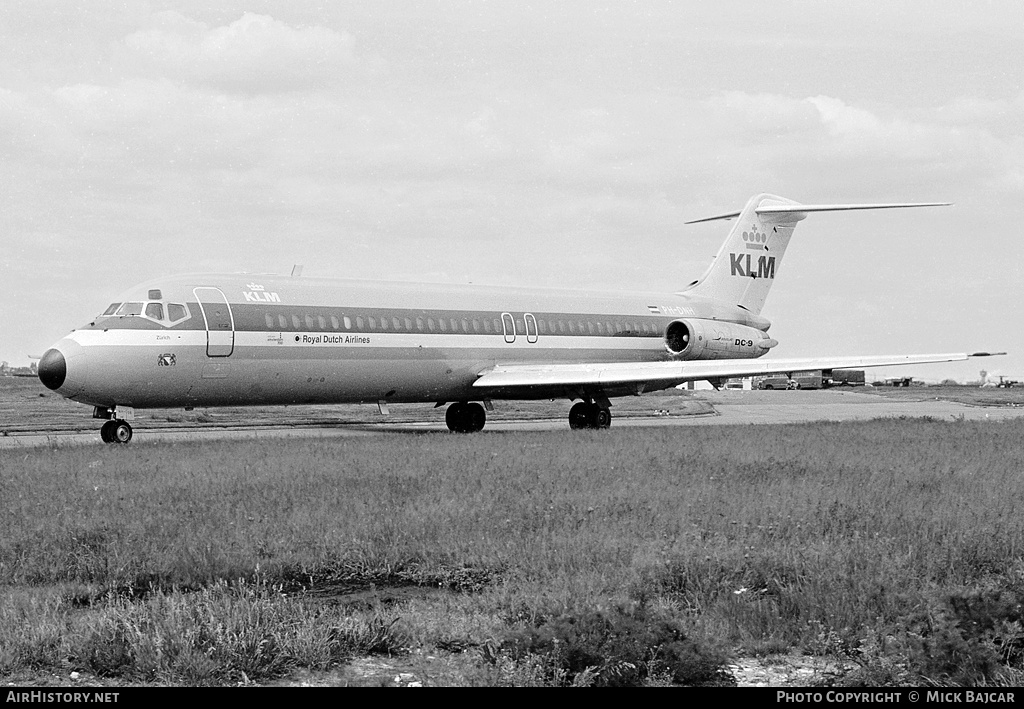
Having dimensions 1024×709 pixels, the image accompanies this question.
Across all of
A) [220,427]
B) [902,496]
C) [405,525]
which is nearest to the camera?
[405,525]

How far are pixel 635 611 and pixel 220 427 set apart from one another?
2453cm

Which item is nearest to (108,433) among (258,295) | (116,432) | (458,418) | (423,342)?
(116,432)

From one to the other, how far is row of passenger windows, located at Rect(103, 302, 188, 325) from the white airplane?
0.03m

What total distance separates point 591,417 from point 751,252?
8442 mm

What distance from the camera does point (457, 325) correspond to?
2597 cm

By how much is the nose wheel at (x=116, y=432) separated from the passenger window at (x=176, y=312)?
2.14 m

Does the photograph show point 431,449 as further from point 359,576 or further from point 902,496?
point 359,576

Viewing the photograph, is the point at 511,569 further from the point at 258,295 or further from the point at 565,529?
the point at 258,295

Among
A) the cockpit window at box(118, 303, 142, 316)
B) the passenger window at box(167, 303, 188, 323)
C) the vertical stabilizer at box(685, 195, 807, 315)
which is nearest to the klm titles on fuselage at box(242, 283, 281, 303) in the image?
the passenger window at box(167, 303, 188, 323)

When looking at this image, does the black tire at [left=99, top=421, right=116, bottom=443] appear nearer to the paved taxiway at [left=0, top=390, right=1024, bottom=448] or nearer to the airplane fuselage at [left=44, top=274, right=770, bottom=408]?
the paved taxiway at [left=0, top=390, right=1024, bottom=448]

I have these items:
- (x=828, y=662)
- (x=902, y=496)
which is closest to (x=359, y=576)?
(x=828, y=662)

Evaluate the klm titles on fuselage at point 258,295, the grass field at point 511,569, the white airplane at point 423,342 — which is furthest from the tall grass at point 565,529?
the klm titles on fuselage at point 258,295

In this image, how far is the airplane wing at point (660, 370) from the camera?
25.3 m
